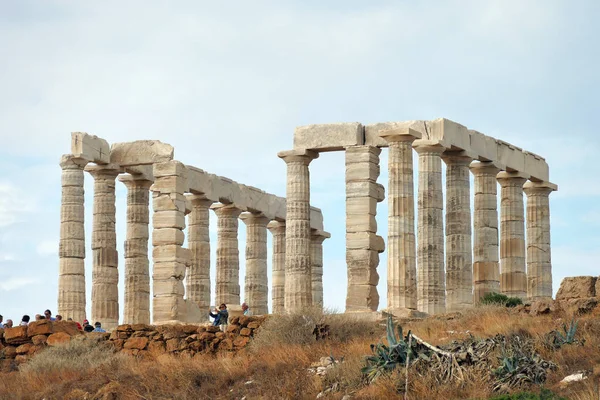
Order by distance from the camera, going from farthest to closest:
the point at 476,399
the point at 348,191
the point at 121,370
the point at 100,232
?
1. the point at 100,232
2. the point at 348,191
3. the point at 121,370
4. the point at 476,399

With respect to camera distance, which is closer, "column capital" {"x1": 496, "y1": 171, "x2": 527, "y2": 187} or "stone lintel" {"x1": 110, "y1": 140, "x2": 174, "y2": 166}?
"stone lintel" {"x1": 110, "y1": 140, "x2": 174, "y2": 166}

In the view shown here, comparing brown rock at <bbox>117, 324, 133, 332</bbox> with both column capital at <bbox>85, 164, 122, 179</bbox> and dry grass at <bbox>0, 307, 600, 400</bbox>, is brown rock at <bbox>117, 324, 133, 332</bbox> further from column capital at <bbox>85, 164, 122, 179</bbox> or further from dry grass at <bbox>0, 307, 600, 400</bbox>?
column capital at <bbox>85, 164, 122, 179</bbox>

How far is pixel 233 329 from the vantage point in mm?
43156

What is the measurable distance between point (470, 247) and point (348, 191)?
5.65 m

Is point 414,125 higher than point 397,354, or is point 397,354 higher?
point 414,125

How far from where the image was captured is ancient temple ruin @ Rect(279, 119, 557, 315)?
50.4 metres

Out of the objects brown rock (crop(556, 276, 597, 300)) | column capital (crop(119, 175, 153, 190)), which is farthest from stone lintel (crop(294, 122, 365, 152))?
brown rock (crop(556, 276, 597, 300))

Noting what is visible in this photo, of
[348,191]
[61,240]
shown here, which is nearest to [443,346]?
[348,191]

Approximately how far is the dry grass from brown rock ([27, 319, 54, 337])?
1.86 meters

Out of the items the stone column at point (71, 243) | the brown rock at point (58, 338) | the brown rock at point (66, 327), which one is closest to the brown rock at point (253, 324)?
the brown rock at point (58, 338)

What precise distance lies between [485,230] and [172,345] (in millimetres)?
16518

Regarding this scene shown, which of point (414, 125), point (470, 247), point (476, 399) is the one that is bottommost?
point (476, 399)

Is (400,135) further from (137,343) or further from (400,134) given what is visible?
(137,343)

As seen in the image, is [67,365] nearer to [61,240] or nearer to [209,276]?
[61,240]
